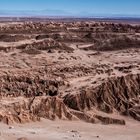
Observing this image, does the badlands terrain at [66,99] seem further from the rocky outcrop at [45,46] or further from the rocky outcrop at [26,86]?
the rocky outcrop at [45,46]

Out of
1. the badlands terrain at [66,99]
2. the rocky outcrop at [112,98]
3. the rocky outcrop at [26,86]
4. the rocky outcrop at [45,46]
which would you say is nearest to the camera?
the badlands terrain at [66,99]

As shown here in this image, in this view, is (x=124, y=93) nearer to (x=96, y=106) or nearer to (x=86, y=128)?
(x=96, y=106)

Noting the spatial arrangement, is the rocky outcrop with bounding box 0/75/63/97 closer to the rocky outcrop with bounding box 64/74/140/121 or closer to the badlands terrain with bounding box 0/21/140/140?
the badlands terrain with bounding box 0/21/140/140

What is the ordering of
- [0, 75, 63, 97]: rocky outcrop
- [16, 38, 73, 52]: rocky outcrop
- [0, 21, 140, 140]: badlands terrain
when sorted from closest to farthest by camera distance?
[0, 21, 140, 140]: badlands terrain < [0, 75, 63, 97]: rocky outcrop < [16, 38, 73, 52]: rocky outcrop

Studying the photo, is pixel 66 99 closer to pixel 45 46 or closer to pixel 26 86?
pixel 26 86

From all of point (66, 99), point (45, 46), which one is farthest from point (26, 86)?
point (45, 46)

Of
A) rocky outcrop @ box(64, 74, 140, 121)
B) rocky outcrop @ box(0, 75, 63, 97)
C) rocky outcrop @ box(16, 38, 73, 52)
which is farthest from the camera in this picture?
rocky outcrop @ box(16, 38, 73, 52)

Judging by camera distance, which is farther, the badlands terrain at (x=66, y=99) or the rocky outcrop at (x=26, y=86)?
the rocky outcrop at (x=26, y=86)

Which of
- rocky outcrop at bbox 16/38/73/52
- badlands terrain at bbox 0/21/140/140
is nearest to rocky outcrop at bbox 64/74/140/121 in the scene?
badlands terrain at bbox 0/21/140/140

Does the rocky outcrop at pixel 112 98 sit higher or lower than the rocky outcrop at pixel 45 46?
higher

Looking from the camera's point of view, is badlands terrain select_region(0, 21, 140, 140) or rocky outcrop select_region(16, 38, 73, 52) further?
rocky outcrop select_region(16, 38, 73, 52)

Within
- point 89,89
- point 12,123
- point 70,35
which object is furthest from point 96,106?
point 70,35

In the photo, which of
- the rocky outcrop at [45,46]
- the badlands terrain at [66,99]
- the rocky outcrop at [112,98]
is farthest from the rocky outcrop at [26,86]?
the rocky outcrop at [45,46]
